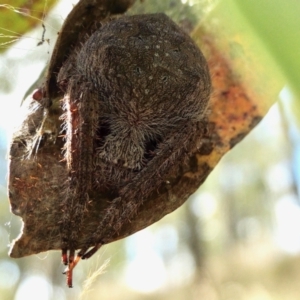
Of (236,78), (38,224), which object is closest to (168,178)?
(38,224)

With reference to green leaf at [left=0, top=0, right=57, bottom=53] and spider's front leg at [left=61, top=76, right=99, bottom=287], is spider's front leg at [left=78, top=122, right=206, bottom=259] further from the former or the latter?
green leaf at [left=0, top=0, right=57, bottom=53]

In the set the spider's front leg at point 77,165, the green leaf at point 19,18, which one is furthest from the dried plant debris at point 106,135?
the green leaf at point 19,18

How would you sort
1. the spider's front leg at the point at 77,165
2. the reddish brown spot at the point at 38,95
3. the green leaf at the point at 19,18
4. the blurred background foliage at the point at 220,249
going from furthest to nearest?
the blurred background foliage at the point at 220,249
the green leaf at the point at 19,18
the reddish brown spot at the point at 38,95
the spider's front leg at the point at 77,165

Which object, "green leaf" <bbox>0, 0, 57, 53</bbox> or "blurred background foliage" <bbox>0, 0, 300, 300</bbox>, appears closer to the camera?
"green leaf" <bbox>0, 0, 57, 53</bbox>

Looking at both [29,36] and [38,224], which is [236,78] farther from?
[38,224]

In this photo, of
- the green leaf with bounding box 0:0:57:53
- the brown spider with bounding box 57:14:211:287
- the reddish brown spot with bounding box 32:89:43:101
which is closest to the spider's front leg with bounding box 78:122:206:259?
the brown spider with bounding box 57:14:211:287

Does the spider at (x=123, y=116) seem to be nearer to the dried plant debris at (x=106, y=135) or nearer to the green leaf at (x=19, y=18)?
the dried plant debris at (x=106, y=135)
